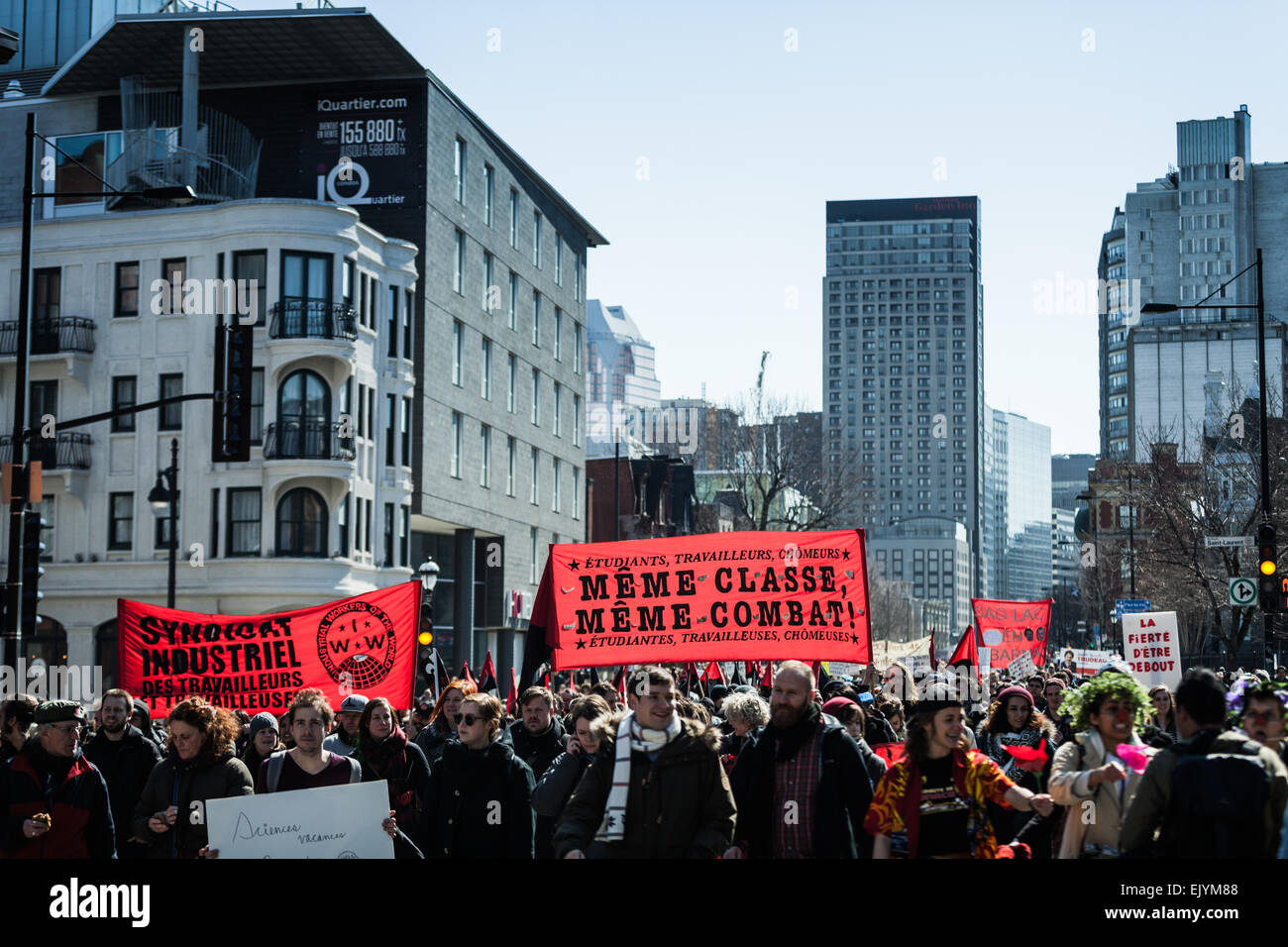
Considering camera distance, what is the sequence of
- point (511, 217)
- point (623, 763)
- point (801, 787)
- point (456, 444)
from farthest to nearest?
point (511, 217)
point (456, 444)
point (801, 787)
point (623, 763)

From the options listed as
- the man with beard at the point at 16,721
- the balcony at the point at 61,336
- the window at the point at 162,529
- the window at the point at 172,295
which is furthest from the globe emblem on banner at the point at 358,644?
the balcony at the point at 61,336

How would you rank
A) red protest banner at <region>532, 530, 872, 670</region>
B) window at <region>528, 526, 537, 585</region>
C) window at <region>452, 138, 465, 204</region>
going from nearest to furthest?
red protest banner at <region>532, 530, 872, 670</region>
window at <region>452, 138, 465, 204</region>
window at <region>528, 526, 537, 585</region>

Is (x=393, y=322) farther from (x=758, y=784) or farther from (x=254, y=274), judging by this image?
(x=758, y=784)

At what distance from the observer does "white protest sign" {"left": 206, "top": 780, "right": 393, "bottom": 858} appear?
8.74m

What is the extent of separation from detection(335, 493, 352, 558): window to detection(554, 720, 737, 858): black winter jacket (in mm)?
35507

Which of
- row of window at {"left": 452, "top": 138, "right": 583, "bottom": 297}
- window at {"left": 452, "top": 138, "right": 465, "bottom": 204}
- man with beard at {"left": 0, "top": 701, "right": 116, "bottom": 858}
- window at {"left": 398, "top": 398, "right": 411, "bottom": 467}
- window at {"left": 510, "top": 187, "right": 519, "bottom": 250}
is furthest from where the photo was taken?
window at {"left": 510, "top": 187, "right": 519, "bottom": 250}

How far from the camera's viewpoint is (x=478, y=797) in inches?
394

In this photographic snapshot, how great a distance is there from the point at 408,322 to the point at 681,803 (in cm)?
4073

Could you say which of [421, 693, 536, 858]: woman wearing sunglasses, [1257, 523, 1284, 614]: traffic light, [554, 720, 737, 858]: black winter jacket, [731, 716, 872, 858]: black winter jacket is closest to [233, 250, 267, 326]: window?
[1257, 523, 1284, 614]: traffic light

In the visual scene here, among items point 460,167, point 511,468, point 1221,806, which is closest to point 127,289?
point 460,167

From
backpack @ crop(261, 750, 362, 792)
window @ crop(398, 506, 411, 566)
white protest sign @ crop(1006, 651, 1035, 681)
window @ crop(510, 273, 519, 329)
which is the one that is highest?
window @ crop(510, 273, 519, 329)

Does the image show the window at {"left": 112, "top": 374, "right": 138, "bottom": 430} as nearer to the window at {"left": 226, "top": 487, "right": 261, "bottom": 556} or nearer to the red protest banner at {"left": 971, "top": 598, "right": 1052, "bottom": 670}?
the window at {"left": 226, "top": 487, "right": 261, "bottom": 556}
